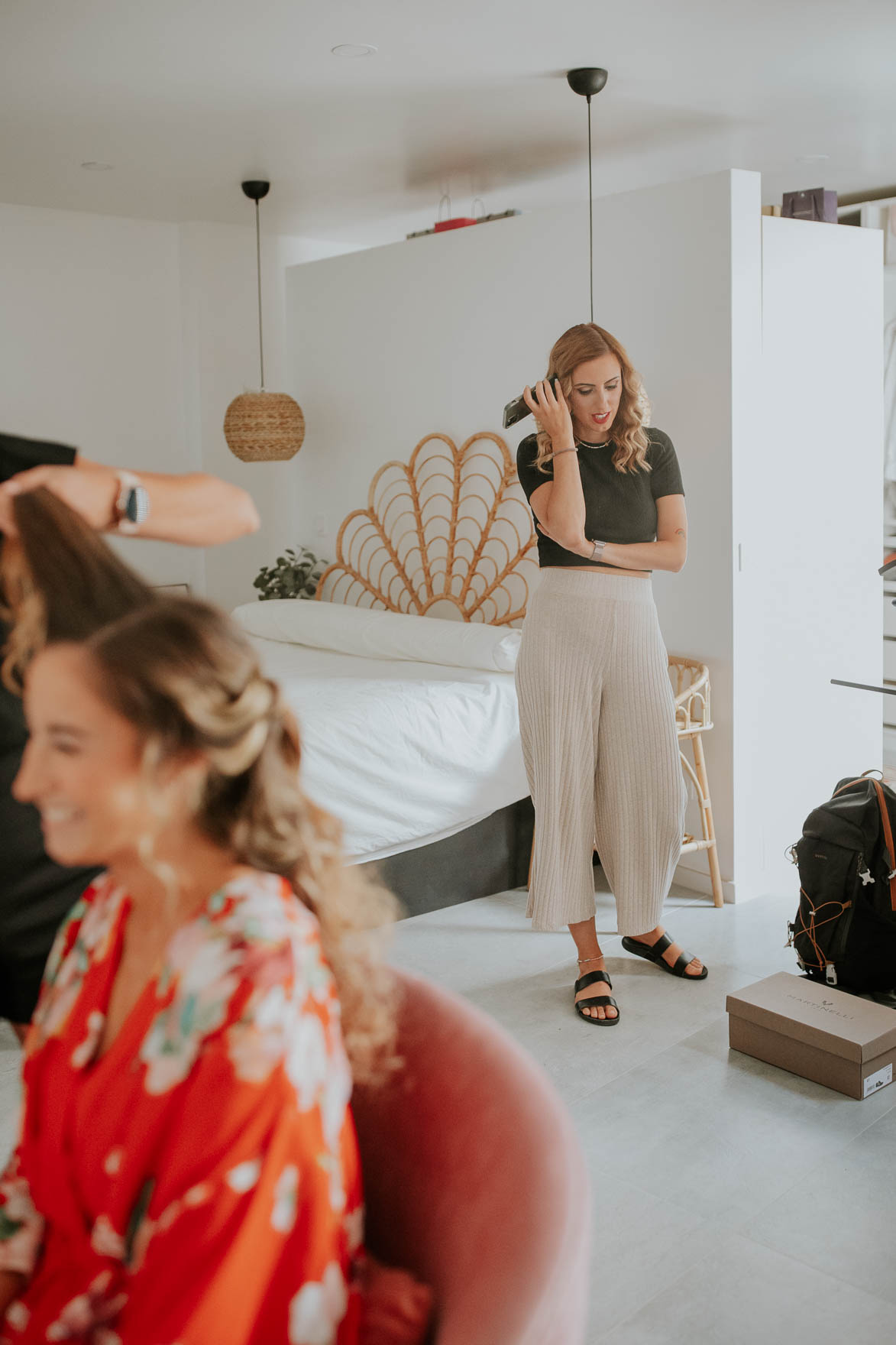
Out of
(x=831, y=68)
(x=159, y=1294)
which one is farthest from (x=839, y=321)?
(x=159, y=1294)

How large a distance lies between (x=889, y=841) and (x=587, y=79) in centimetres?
226

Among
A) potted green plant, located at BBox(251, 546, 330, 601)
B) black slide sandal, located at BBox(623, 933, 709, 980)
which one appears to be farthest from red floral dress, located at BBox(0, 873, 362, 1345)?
potted green plant, located at BBox(251, 546, 330, 601)

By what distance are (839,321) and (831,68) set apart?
0.74m

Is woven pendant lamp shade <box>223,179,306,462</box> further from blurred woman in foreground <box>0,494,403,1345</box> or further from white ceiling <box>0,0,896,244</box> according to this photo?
blurred woman in foreground <box>0,494,403,1345</box>

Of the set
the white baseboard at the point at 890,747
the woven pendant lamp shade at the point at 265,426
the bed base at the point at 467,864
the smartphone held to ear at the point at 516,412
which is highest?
the woven pendant lamp shade at the point at 265,426

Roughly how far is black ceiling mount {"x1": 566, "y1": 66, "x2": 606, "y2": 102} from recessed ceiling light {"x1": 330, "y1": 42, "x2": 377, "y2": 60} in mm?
595

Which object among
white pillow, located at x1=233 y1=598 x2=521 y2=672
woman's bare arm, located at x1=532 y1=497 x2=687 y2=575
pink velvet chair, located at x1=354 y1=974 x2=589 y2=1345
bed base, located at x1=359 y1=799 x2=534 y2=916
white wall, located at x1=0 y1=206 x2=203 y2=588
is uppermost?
white wall, located at x1=0 y1=206 x2=203 y2=588

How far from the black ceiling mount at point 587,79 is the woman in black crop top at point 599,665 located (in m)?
1.04

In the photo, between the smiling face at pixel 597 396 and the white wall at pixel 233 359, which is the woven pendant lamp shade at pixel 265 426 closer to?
the white wall at pixel 233 359

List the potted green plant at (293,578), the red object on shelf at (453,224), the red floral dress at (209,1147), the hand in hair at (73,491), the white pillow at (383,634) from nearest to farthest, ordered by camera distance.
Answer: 1. the red floral dress at (209,1147)
2. the hand in hair at (73,491)
3. the white pillow at (383,634)
4. the red object on shelf at (453,224)
5. the potted green plant at (293,578)

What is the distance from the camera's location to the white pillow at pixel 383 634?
3.80m

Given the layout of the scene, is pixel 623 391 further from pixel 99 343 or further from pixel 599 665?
pixel 99 343

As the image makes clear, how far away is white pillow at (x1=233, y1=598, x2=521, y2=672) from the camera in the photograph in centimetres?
380

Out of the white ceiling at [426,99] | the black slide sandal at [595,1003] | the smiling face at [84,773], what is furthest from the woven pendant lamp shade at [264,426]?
the smiling face at [84,773]
